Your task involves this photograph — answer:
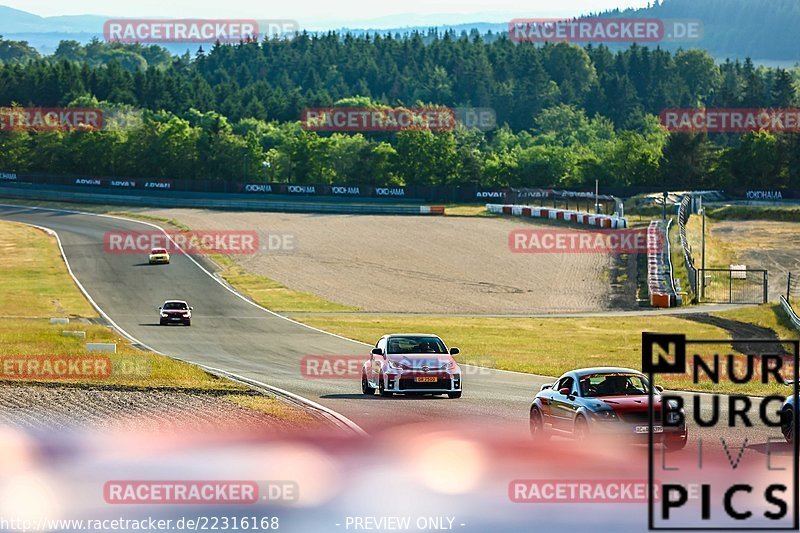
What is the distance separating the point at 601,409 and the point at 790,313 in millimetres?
39253

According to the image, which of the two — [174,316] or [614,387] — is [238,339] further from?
[614,387]

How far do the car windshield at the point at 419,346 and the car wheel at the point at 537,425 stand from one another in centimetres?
709

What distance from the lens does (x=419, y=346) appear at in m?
30.0

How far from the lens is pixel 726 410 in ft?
86.6

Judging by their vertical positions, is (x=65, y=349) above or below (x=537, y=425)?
below

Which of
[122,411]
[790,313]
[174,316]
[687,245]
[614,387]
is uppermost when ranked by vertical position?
[687,245]

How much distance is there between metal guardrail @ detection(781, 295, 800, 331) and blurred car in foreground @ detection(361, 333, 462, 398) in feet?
93.2

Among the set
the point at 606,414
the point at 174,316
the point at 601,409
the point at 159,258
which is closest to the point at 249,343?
the point at 174,316

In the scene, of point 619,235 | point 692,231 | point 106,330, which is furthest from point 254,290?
point 692,231

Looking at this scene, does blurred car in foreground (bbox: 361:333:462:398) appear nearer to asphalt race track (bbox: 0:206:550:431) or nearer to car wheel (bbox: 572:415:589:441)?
asphalt race track (bbox: 0:206:550:431)

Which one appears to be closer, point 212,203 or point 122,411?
point 122,411

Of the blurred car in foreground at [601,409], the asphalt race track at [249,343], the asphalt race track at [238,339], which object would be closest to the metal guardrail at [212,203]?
the asphalt race track at [238,339]

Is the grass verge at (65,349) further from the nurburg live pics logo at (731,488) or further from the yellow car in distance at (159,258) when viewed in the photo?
the nurburg live pics logo at (731,488)

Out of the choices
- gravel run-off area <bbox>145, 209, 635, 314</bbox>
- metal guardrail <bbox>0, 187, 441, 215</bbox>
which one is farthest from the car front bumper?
metal guardrail <bbox>0, 187, 441, 215</bbox>
